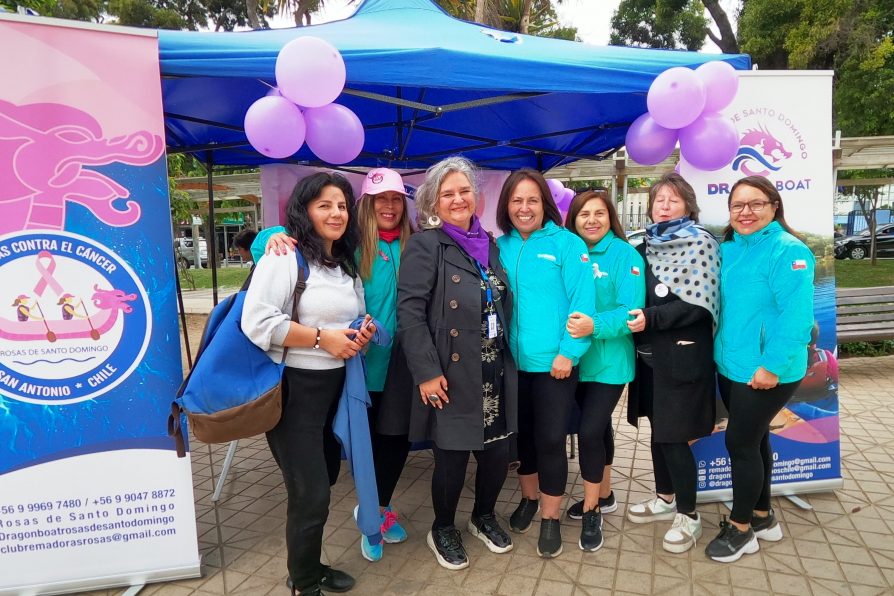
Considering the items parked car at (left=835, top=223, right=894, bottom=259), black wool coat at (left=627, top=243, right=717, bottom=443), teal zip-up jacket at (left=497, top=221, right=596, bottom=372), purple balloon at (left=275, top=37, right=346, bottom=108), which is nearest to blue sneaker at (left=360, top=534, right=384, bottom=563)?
teal zip-up jacket at (left=497, top=221, right=596, bottom=372)

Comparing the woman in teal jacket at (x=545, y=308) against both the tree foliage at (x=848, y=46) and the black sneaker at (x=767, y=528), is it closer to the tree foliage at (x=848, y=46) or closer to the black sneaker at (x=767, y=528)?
the black sneaker at (x=767, y=528)

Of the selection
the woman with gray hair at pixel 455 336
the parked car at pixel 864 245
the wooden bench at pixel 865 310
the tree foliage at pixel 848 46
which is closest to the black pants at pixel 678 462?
the woman with gray hair at pixel 455 336

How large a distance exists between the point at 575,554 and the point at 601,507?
492 mm

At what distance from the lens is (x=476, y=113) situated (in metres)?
4.20

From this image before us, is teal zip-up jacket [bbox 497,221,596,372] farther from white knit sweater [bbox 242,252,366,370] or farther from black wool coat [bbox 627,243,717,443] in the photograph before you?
white knit sweater [bbox 242,252,366,370]

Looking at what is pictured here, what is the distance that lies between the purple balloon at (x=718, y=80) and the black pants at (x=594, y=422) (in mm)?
1620

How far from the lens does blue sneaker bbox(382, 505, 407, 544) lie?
2.94 m

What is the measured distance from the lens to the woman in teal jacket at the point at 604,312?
8.79ft

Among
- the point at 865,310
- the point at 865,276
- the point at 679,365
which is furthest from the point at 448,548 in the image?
the point at 865,276

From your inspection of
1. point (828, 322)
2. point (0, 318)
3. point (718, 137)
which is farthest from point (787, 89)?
point (0, 318)

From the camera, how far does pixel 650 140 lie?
126 inches

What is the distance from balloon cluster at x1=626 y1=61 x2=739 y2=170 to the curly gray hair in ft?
3.68

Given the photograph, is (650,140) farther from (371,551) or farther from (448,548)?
(371,551)

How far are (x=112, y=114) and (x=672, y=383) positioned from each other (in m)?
2.84
